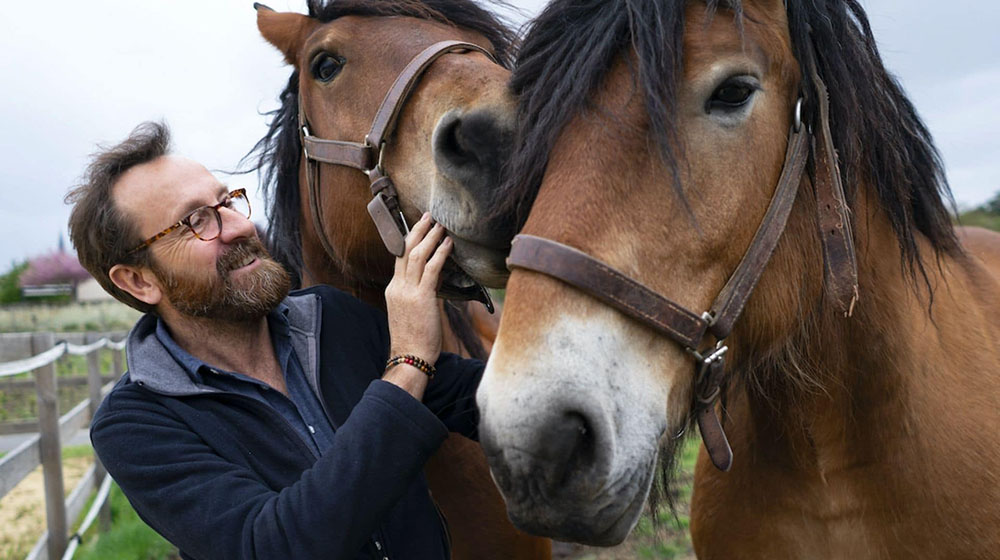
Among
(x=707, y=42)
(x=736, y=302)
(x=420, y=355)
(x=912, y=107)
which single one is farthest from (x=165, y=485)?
(x=912, y=107)

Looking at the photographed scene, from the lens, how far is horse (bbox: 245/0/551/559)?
2.02m

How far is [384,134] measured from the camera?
2.33m

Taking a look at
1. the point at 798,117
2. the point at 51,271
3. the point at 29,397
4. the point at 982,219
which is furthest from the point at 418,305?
the point at 51,271

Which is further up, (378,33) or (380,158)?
(378,33)

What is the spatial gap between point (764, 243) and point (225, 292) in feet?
5.05

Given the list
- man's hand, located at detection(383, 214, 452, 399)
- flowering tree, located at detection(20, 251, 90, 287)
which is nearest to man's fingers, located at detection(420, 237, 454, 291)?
man's hand, located at detection(383, 214, 452, 399)

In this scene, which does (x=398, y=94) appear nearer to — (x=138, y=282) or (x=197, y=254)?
(x=197, y=254)

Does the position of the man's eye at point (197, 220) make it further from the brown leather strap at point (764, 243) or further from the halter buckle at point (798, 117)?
the halter buckle at point (798, 117)

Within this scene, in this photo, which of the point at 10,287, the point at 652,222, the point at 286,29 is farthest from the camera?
the point at 10,287

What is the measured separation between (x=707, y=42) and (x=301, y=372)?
1.50 metres

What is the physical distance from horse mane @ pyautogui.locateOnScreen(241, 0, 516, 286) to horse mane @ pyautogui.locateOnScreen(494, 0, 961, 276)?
0.95 m

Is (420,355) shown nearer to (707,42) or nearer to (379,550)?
(379,550)

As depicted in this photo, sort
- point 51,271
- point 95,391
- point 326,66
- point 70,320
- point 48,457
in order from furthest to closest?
point 51,271 < point 70,320 < point 95,391 < point 48,457 < point 326,66

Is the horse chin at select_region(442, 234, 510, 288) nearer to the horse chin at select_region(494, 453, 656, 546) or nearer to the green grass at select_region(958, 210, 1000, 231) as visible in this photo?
the horse chin at select_region(494, 453, 656, 546)
